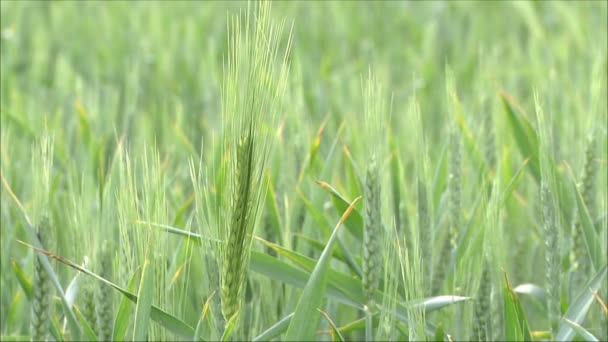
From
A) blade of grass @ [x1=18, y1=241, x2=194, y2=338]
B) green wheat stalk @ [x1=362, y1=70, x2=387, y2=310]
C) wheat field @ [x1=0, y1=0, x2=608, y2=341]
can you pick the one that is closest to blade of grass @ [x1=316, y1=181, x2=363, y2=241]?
wheat field @ [x1=0, y1=0, x2=608, y2=341]

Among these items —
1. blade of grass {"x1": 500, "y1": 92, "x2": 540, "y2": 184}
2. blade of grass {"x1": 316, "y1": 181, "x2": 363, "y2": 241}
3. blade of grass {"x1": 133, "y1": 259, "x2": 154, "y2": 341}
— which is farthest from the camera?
blade of grass {"x1": 500, "y1": 92, "x2": 540, "y2": 184}

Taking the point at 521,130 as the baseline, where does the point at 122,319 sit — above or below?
below

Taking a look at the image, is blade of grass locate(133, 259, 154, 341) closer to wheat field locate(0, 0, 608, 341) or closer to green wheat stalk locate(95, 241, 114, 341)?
wheat field locate(0, 0, 608, 341)

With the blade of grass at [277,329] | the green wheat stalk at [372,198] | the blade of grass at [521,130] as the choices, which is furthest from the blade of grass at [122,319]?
the blade of grass at [521,130]

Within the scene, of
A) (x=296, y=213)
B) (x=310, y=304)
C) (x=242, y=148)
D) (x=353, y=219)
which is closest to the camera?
(x=242, y=148)

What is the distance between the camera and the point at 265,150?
987 mm

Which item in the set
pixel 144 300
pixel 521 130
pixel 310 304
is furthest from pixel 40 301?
pixel 521 130

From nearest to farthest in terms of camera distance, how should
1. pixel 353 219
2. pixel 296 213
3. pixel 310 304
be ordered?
1. pixel 310 304
2. pixel 353 219
3. pixel 296 213

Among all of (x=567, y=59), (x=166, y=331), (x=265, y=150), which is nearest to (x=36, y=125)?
(x=166, y=331)

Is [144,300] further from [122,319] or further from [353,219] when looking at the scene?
[353,219]

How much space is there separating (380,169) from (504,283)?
0.18 metres

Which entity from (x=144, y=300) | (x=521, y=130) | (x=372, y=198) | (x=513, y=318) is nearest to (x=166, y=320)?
(x=144, y=300)

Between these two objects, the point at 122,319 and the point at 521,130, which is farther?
the point at 521,130

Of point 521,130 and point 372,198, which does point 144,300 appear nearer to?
point 372,198
